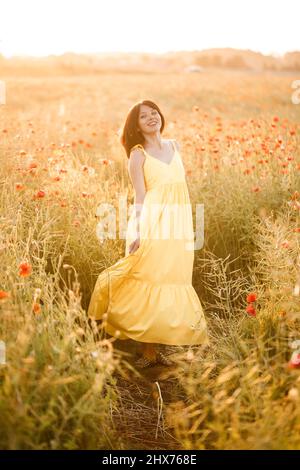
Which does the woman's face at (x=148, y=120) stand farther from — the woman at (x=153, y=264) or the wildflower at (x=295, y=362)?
the wildflower at (x=295, y=362)

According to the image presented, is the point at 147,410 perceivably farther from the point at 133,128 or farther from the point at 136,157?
the point at 133,128

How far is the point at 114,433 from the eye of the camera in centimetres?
251

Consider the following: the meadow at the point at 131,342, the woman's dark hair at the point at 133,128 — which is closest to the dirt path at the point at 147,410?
the meadow at the point at 131,342

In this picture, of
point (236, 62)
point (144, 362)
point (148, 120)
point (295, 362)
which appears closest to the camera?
point (295, 362)

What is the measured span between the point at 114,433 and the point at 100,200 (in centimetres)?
201

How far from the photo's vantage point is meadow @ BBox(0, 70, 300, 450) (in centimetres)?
200

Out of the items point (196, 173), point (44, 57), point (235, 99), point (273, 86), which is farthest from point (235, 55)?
point (196, 173)

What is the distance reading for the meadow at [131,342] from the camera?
6.57 feet

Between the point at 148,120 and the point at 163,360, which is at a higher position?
the point at 148,120

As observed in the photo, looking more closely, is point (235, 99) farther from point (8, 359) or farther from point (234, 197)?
point (8, 359)

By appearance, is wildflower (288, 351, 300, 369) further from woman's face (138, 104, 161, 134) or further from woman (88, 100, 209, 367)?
woman's face (138, 104, 161, 134)

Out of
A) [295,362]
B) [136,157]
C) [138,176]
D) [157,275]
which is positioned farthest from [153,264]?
[295,362]

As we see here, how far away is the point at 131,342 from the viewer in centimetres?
366

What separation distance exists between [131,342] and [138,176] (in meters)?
1.15
